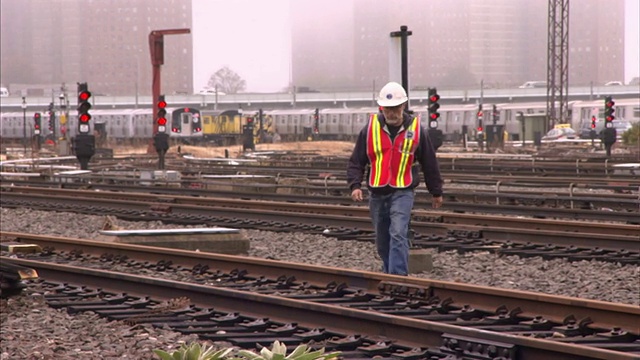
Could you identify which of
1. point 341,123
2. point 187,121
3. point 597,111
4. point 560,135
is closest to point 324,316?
point 560,135

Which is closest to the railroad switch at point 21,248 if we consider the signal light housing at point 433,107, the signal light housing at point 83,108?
the signal light housing at point 83,108

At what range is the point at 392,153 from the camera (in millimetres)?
8609

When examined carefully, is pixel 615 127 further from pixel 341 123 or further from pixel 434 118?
pixel 434 118

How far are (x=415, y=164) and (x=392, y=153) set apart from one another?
1.14 ft

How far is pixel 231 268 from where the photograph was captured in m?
9.84

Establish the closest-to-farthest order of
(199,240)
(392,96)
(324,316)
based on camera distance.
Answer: (324,316), (392,96), (199,240)

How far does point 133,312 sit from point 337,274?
175 centimetres

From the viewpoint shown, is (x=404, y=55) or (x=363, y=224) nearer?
(x=404, y=55)

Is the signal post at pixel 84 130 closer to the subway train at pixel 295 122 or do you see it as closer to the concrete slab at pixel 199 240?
the concrete slab at pixel 199 240

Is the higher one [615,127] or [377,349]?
[615,127]

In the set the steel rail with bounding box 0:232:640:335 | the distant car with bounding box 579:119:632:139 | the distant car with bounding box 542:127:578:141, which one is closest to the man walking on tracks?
the steel rail with bounding box 0:232:640:335

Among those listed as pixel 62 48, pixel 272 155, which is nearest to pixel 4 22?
pixel 62 48

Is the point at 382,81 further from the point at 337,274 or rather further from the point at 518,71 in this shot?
the point at 337,274

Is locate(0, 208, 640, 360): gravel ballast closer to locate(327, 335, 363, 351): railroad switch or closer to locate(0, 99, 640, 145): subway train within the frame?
locate(327, 335, 363, 351): railroad switch
